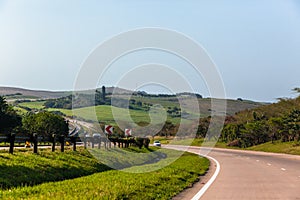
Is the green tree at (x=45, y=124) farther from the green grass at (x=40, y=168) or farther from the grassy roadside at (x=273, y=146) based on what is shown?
the green grass at (x=40, y=168)

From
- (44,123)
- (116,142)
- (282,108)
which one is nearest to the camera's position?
(116,142)

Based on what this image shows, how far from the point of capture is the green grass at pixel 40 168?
18627 millimetres

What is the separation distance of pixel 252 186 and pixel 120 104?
3556cm

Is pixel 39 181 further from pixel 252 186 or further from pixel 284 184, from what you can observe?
pixel 284 184

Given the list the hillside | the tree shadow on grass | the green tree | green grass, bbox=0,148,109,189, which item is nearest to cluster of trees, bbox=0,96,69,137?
the green tree

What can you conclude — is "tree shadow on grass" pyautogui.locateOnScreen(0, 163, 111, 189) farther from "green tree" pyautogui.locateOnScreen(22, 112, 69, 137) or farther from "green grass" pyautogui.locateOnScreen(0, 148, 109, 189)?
"green tree" pyautogui.locateOnScreen(22, 112, 69, 137)

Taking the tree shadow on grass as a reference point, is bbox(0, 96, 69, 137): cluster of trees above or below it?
above

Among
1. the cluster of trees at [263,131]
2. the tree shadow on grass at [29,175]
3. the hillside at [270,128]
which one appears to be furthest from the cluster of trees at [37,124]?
the tree shadow on grass at [29,175]

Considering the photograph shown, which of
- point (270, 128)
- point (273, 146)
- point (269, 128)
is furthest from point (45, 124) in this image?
point (269, 128)

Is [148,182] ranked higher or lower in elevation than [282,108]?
lower

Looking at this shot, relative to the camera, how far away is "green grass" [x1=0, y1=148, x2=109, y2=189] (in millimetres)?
18627

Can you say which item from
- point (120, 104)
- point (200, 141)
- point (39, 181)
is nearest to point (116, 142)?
point (120, 104)

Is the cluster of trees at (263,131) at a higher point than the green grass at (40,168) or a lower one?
higher

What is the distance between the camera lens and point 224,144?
111125 mm
